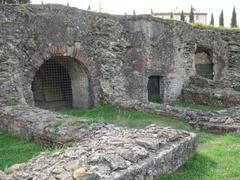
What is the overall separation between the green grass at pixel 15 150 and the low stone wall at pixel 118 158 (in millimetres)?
1124

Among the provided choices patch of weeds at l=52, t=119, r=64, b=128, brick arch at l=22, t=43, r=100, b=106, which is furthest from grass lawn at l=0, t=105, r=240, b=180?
brick arch at l=22, t=43, r=100, b=106

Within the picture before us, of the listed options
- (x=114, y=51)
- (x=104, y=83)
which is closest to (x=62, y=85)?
(x=104, y=83)

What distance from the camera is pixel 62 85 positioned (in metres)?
13.0

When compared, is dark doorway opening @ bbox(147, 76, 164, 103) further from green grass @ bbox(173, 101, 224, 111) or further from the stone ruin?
green grass @ bbox(173, 101, 224, 111)

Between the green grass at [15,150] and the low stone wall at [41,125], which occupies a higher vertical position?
the low stone wall at [41,125]

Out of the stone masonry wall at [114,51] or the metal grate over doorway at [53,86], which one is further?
the metal grate over doorway at [53,86]

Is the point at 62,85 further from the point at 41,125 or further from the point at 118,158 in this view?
the point at 118,158

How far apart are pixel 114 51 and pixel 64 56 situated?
187 cm

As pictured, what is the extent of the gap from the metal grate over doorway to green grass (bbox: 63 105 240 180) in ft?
9.03

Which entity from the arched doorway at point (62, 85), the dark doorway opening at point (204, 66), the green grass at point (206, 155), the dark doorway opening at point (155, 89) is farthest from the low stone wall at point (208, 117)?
Result: the dark doorway opening at point (204, 66)

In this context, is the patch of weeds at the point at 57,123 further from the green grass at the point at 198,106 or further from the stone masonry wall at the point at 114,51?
the green grass at the point at 198,106

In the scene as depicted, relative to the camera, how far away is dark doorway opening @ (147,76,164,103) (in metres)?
15.0

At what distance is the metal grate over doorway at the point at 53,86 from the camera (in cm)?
1271

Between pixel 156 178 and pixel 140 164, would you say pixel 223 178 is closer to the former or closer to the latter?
pixel 156 178
